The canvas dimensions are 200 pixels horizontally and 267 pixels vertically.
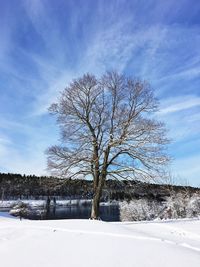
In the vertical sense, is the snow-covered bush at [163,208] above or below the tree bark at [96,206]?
above

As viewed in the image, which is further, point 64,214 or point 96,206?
point 64,214

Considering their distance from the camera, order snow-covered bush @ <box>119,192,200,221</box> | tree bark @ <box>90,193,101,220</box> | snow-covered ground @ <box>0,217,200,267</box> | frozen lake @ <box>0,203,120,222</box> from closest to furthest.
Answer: snow-covered ground @ <box>0,217,200,267</box>
tree bark @ <box>90,193,101,220</box>
snow-covered bush @ <box>119,192,200,221</box>
frozen lake @ <box>0,203,120,222</box>

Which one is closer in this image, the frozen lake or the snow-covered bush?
the snow-covered bush

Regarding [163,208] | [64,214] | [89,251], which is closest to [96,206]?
[89,251]

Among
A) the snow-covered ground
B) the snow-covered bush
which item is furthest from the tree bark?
the snow-covered bush

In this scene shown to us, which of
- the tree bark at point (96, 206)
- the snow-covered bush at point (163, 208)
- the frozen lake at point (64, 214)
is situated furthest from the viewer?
the frozen lake at point (64, 214)

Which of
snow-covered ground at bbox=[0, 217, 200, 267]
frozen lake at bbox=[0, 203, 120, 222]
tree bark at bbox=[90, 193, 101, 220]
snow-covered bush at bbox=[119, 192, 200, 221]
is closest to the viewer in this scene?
snow-covered ground at bbox=[0, 217, 200, 267]

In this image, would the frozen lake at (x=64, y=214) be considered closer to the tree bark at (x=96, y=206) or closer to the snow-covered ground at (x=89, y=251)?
the tree bark at (x=96, y=206)

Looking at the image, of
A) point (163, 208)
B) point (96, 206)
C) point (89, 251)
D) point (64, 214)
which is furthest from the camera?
point (64, 214)

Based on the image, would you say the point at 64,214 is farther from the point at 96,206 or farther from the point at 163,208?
the point at 96,206

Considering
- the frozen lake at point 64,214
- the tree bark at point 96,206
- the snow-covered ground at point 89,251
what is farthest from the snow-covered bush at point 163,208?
the snow-covered ground at point 89,251

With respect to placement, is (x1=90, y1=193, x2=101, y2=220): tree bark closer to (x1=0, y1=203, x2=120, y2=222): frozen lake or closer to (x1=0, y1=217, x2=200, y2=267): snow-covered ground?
(x1=0, y1=217, x2=200, y2=267): snow-covered ground

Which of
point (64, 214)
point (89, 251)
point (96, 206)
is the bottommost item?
point (89, 251)

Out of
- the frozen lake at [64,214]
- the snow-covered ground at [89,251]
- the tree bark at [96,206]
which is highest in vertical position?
the frozen lake at [64,214]
